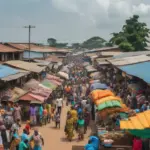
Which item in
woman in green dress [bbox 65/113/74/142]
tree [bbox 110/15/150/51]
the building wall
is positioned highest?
tree [bbox 110/15/150/51]

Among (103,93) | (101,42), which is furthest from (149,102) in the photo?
(101,42)

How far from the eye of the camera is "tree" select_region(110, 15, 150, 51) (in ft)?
149

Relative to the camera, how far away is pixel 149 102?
14.9m

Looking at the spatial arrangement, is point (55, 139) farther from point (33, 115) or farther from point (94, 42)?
point (94, 42)

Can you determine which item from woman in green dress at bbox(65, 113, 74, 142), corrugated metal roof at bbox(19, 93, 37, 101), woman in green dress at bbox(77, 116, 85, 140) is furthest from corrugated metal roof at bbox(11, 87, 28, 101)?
woman in green dress at bbox(77, 116, 85, 140)

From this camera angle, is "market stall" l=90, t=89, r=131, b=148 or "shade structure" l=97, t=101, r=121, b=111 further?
"shade structure" l=97, t=101, r=121, b=111

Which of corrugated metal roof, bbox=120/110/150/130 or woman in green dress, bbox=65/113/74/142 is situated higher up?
corrugated metal roof, bbox=120/110/150/130

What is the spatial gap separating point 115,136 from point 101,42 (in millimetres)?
144253

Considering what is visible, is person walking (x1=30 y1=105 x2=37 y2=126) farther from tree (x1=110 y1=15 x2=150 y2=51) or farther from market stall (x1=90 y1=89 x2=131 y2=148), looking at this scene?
tree (x1=110 y1=15 x2=150 y2=51)

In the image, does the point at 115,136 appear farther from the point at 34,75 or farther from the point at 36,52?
the point at 36,52


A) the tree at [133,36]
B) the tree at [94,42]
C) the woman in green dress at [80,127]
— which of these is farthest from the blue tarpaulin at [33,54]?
Result: the tree at [94,42]

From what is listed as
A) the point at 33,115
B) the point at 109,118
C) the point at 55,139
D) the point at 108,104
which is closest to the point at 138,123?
the point at 109,118

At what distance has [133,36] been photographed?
45.8 m

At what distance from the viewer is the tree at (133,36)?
45416mm
